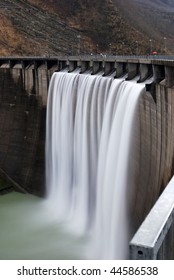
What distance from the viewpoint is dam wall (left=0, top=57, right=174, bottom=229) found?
1477 centimetres

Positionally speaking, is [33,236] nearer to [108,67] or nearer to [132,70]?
[132,70]

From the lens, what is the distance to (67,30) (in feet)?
195

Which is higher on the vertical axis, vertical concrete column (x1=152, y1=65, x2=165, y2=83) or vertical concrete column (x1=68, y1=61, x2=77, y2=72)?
vertical concrete column (x1=68, y1=61, x2=77, y2=72)

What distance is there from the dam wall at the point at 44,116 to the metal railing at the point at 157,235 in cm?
718

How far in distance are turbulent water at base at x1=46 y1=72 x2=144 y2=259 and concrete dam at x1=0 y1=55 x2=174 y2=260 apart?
18.0 inches

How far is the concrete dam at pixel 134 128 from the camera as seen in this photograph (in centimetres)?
1478

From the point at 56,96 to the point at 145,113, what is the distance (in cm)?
1072

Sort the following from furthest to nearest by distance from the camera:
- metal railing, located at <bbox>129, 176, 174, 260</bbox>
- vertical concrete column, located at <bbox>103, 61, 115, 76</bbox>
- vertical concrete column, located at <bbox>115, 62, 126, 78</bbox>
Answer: vertical concrete column, located at <bbox>103, 61, 115, 76</bbox> → vertical concrete column, located at <bbox>115, 62, 126, 78</bbox> → metal railing, located at <bbox>129, 176, 174, 260</bbox>

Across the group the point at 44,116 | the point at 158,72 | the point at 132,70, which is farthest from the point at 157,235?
the point at 44,116

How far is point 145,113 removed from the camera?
52.0 feet

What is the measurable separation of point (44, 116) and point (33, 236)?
29.9ft

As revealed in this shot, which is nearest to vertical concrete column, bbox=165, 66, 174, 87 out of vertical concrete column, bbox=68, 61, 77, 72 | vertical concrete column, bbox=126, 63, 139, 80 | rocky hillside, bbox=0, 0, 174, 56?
vertical concrete column, bbox=126, 63, 139, 80

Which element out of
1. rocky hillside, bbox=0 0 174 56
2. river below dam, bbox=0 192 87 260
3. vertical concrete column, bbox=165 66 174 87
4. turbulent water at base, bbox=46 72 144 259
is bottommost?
river below dam, bbox=0 192 87 260

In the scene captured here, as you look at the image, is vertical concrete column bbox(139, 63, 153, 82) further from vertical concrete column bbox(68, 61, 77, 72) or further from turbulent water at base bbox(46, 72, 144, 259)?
vertical concrete column bbox(68, 61, 77, 72)
